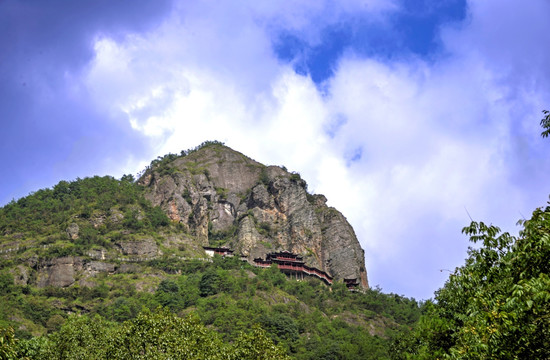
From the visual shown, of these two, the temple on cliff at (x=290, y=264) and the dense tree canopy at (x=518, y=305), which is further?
the temple on cliff at (x=290, y=264)

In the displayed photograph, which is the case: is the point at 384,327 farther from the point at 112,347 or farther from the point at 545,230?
the point at 545,230

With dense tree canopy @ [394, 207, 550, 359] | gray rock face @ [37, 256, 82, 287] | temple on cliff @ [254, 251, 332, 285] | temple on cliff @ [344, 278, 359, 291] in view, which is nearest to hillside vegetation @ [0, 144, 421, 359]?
gray rock face @ [37, 256, 82, 287]

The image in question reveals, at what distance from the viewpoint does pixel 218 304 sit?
90.0 meters

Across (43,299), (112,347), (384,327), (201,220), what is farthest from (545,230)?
(201,220)

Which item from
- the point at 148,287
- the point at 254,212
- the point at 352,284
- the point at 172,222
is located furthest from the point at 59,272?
the point at 352,284

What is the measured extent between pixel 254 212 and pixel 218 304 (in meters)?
54.0

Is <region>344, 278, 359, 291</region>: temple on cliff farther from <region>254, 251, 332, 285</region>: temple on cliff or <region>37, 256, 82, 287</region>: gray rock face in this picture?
<region>37, 256, 82, 287</region>: gray rock face

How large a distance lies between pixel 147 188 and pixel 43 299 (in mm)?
58226

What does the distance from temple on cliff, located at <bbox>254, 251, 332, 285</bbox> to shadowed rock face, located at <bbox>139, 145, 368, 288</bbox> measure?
8.88 meters

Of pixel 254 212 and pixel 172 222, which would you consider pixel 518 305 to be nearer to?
pixel 172 222

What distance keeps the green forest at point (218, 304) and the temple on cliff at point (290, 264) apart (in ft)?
9.56

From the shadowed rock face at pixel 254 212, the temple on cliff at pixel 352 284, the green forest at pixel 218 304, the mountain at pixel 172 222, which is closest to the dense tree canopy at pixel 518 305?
the green forest at pixel 218 304

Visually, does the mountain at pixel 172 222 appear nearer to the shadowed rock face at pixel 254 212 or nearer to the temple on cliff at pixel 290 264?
the shadowed rock face at pixel 254 212

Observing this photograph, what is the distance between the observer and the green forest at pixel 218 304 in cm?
1512
